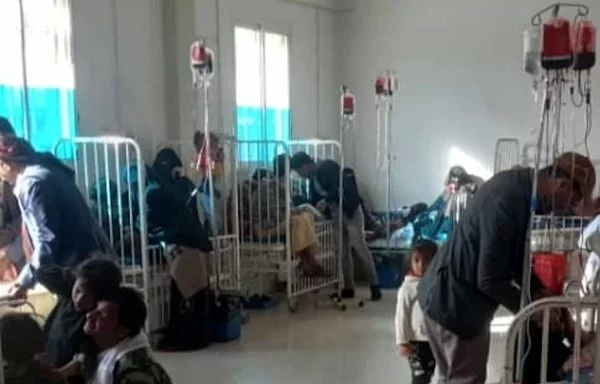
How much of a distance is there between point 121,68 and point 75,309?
137 inches

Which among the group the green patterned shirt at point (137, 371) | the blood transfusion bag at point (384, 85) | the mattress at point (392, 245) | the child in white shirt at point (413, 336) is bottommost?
the mattress at point (392, 245)

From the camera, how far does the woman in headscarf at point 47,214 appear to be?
3.05m

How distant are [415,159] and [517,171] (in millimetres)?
6005

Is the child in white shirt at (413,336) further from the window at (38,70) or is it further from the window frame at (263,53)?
the window frame at (263,53)

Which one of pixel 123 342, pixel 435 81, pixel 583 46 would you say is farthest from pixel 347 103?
pixel 123 342

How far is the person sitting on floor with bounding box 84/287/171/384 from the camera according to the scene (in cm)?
208

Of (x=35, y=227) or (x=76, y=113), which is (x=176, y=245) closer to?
(x=76, y=113)

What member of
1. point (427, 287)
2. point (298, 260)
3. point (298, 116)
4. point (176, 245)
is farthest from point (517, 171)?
point (298, 116)

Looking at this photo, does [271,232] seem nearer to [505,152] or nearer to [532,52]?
[505,152]

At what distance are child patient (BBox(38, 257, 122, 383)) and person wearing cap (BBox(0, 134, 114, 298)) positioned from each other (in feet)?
0.32

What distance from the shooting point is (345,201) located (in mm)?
6676

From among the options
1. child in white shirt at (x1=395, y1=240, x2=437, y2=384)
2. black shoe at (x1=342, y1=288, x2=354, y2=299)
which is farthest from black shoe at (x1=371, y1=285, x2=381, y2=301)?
child in white shirt at (x1=395, y1=240, x2=437, y2=384)

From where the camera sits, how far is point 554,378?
2740 millimetres

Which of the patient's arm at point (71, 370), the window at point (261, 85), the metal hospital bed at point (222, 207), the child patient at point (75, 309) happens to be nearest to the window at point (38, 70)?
the metal hospital bed at point (222, 207)
